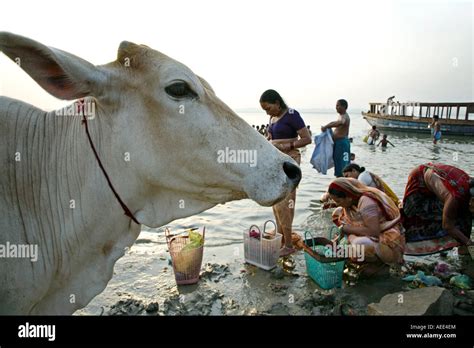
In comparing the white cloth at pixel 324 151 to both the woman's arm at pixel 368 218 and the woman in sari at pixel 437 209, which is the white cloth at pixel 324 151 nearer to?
the woman in sari at pixel 437 209

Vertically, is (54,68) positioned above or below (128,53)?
below

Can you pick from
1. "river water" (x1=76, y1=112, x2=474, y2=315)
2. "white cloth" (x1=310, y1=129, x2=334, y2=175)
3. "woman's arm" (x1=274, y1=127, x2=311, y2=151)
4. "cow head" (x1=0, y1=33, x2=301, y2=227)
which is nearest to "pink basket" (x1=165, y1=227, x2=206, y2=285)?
"river water" (x1=76, y1=112, x2=474, y2=315)

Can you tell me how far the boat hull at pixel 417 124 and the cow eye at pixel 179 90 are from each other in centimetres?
3295

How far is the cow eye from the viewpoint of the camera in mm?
1845

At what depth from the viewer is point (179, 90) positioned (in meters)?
1.85

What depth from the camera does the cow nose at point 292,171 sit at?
1867 millimetres

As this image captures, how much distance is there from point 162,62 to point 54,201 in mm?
996

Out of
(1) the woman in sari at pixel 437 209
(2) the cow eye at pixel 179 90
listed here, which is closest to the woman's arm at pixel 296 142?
(1) the woman in sari at pixel 437 209

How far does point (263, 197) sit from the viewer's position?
6.10ft

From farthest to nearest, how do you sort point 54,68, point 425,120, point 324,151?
point 425,120
point 324,151
point 54,68

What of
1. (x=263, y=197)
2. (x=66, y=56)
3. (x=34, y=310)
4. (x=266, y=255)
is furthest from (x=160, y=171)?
(x=266, y=255)

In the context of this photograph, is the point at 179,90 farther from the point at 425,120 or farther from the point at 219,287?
the point at 425,120

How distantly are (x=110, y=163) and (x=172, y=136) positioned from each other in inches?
15.1

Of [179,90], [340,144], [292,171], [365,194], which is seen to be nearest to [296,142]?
[365,194]
